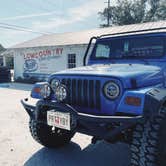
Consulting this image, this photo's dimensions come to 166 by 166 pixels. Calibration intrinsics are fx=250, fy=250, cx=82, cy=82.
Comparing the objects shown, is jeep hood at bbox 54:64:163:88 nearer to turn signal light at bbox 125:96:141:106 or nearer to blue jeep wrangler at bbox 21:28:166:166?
blue jeep wrangler at bbox 21:28:166:166

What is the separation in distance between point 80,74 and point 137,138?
116 cm

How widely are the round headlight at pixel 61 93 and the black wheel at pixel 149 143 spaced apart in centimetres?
103

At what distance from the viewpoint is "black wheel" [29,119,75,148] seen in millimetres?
4120

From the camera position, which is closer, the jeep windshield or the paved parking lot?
the paved parking lot

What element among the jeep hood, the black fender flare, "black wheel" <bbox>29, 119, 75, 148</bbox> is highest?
the jeep hood

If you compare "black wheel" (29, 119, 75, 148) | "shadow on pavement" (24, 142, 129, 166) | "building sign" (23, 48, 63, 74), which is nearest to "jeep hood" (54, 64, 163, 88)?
"black wheel" (29, 119, 75, 148)

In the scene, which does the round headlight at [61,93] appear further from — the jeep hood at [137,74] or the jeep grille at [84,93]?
the jeep hood at [137,74]

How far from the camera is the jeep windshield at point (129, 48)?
414cm

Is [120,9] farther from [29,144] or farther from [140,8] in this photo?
[29,144]

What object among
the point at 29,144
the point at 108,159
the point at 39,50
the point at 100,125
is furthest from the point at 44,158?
the point at 39,50

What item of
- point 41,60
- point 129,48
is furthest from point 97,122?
point 41,60

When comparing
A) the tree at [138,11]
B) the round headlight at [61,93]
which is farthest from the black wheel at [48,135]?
the tree at [138,11]

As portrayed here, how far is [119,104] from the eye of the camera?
296 centimetres

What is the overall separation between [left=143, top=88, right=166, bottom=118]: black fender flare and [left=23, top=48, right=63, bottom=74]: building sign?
1389 cm
